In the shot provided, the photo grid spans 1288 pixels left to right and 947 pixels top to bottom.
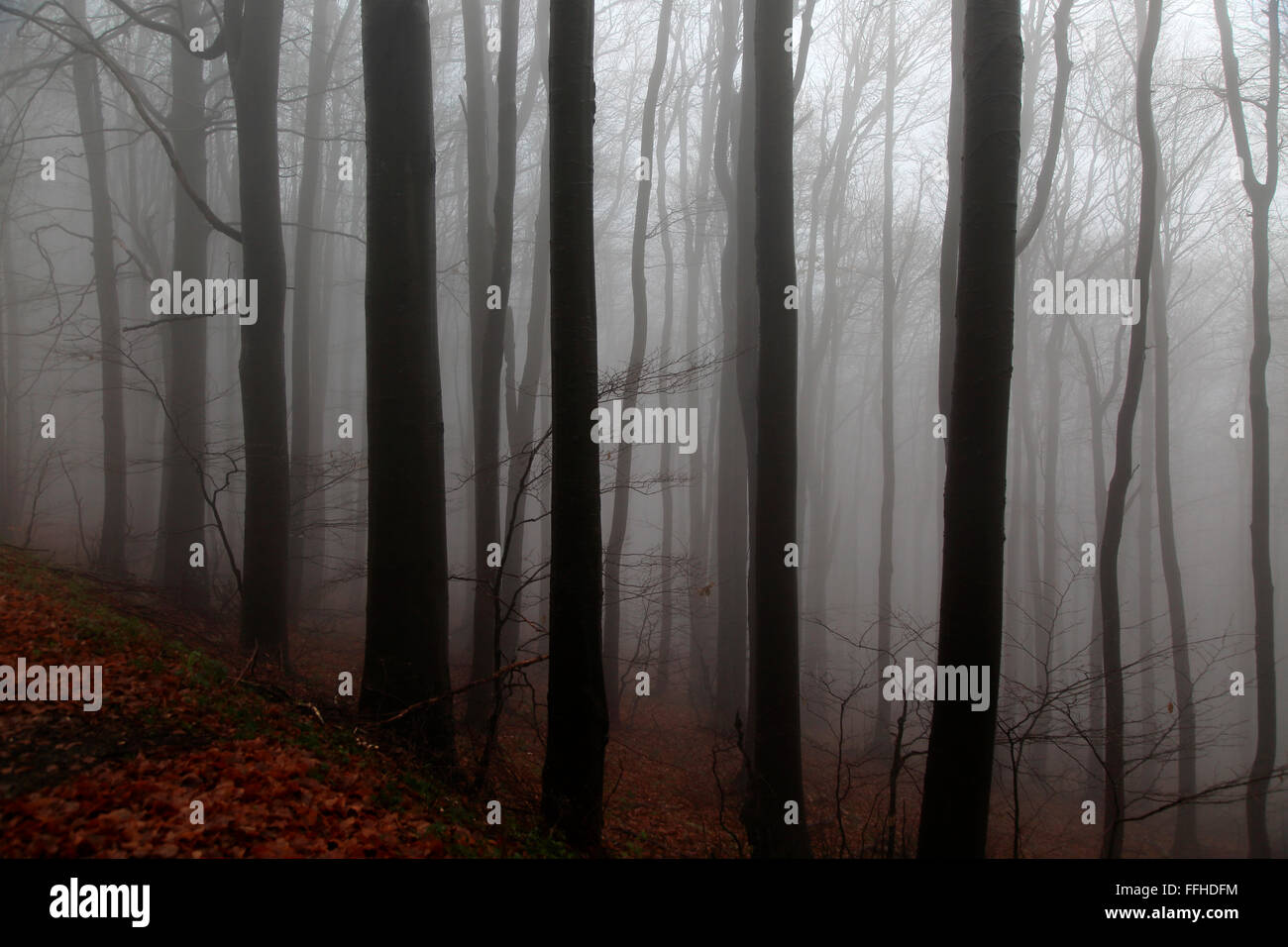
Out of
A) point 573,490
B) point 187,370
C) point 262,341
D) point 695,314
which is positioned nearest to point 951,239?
point 573,490

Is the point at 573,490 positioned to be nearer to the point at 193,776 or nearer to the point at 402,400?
the point at 402,400

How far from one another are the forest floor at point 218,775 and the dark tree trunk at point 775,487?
56 cm

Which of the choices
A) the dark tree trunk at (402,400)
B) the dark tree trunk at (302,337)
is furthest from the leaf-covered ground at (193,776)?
the dark tree trunk at (302,337)

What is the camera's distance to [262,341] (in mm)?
8273

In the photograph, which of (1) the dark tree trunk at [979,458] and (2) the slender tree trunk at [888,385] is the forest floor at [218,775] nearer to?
(1) the dark tree trunk at [979,458]

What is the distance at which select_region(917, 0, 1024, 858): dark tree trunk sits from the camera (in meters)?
4.90

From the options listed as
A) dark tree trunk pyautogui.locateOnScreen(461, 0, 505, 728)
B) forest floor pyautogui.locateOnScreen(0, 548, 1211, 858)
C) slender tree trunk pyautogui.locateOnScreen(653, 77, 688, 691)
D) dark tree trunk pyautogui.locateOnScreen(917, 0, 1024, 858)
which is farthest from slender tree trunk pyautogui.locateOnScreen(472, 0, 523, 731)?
dark tree trunk pyautogui.locateOnScreen(917, 0, 1024, 858)

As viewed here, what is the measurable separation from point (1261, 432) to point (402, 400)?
1177 centimetres

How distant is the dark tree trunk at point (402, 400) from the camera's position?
19.4 feet

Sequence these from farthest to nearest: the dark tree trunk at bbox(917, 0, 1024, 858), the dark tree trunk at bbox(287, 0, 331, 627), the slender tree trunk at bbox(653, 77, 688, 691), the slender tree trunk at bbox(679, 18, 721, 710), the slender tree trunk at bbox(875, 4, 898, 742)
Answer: the slender tree trunk at bbox(875, 4, 898, 742)
the slender tree trunk at bbox(653, 77, 688, 691)
the slender tree trunk at bbox(679, 18, 721, 710)
the dark tree trunk at bbox(287, 0, 331, 627)
the dark tree trunk at bbox(917, 0, 1024, 858)

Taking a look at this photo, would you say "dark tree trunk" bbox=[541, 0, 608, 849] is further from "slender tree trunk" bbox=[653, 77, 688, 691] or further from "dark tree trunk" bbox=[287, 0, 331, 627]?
"dark tree trunk" bbox=[287, 0, 331, 627]

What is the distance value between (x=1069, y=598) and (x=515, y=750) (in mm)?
29571

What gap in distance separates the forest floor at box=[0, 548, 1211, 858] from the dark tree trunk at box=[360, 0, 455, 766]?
1.62 ft
